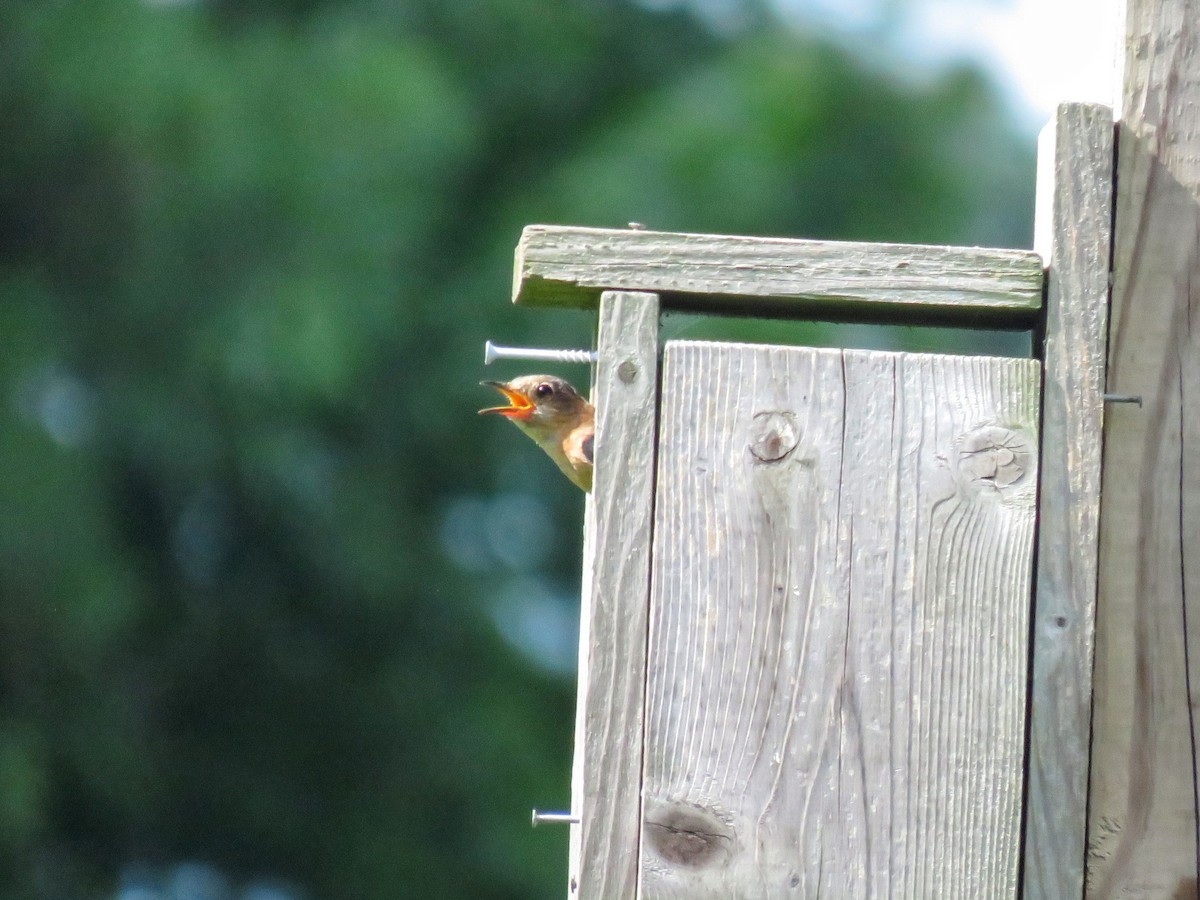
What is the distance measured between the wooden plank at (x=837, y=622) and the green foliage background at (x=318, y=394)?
563cm

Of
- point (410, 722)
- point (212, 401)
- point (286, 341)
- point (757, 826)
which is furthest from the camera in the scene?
point (410, 722)

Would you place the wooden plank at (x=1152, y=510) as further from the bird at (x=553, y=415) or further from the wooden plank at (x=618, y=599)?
the bird at (x=553, y=415)

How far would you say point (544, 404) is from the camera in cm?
284

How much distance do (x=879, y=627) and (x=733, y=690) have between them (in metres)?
0.19

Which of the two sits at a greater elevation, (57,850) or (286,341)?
(286,341)

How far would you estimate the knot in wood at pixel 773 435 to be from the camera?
1945 mm

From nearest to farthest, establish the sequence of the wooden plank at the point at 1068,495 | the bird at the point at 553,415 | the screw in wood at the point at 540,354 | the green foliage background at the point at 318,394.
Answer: the wooden plank at the point at 1068,495 < the screw in wood at the point at 540,354 < the bird at the point at 553,415 < the green foliage background at the point at 318,394

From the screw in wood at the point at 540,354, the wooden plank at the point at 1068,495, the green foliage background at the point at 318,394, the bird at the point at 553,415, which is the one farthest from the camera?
the green foliage background at the point at 318,394

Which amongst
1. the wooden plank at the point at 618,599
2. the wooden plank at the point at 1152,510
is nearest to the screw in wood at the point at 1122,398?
the wooden plank at the point at 1152,510

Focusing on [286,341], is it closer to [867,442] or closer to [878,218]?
[878,218]

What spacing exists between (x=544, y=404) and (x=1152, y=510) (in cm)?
117

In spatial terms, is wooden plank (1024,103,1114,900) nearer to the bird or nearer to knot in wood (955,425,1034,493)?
knot in wood (955,425,1034,493)

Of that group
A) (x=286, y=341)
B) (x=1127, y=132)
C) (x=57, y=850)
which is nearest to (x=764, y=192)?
(x=286, y=341)

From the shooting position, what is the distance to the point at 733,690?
1921 mm
